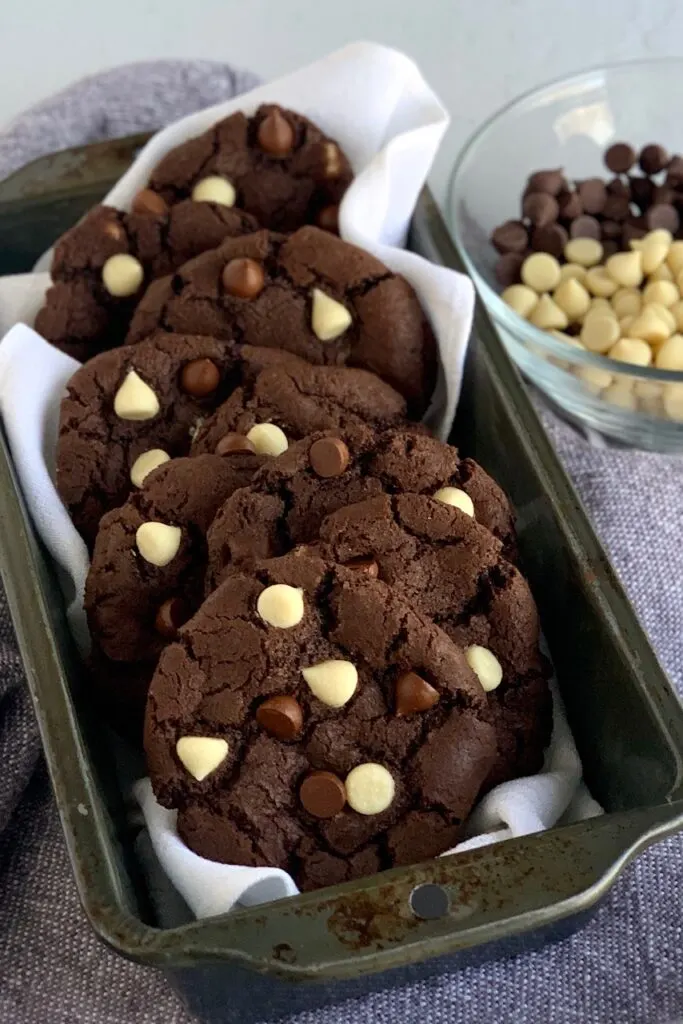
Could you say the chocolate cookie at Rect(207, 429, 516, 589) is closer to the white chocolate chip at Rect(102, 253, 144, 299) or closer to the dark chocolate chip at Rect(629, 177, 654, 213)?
the white chocolate chip at Rect(102, 253, 144, 299)

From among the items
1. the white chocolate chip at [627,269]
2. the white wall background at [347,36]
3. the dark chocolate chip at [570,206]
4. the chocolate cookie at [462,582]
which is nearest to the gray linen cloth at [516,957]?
the chocolate cookie at [462,582]

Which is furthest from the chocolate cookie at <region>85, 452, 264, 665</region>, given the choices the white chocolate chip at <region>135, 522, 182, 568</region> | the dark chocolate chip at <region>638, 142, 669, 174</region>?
the dark chocolate chip at <region>638, 142, 669, 174</region>

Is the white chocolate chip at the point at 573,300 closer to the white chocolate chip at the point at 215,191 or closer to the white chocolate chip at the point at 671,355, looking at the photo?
the white chocolate chip at the point at 671,355

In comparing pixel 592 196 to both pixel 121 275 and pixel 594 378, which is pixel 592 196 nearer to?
pixel 594 378

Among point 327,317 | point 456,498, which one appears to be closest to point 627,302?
point 327,317

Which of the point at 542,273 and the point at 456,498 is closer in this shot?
the point at 456,498

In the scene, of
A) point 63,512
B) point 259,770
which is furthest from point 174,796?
point 63,512

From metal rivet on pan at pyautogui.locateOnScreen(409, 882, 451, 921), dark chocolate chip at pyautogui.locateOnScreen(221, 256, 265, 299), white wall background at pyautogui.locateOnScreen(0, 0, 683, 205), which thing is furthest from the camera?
white wall background at pyautogui.locateOnScreen(0, 0, 683, 205)
